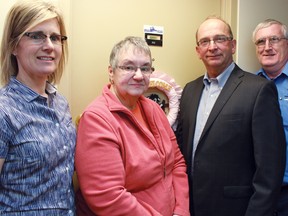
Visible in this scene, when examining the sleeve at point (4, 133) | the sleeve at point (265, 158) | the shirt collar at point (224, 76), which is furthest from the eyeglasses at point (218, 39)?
the sleeve at point (4, 133)

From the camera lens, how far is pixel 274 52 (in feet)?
5.64

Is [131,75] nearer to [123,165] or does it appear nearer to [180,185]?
[123,165]

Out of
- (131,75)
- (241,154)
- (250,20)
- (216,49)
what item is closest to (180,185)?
(241,154)

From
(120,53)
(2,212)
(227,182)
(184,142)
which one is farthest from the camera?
(184,142)

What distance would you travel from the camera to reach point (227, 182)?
144cm

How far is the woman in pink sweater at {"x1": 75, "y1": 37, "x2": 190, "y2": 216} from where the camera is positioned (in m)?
1.14

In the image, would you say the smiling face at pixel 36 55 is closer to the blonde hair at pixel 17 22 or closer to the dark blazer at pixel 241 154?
the blonde hair at pixel 17 22

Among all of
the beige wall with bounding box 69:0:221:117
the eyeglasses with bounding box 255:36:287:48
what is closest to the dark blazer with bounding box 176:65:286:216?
the eyeglasses with bounding box 255:36:287:48

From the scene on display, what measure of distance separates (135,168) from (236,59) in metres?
1.04

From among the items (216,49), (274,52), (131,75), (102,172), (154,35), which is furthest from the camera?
(154,35)

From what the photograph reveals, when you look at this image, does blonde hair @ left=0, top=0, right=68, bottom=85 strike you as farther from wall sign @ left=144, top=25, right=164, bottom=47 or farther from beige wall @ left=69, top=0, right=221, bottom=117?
wall sign @ left=144, top=25, right=164, bottom=47

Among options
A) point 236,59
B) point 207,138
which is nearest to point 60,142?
point 207,138

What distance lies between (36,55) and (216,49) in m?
0.94

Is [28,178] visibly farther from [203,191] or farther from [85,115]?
[203,191]
